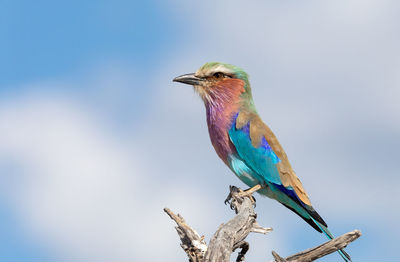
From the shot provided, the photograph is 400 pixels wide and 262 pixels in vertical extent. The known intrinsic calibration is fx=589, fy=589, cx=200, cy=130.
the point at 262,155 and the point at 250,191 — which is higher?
the point at 262,155

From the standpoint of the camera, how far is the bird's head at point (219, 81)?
8156mm

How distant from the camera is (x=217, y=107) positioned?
26.6 ft

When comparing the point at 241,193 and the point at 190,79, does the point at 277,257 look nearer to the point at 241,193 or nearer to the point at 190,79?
the point at 241,193

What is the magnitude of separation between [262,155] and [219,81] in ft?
4.06

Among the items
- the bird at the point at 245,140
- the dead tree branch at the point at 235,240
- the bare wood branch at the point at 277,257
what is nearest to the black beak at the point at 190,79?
the bird at the point at 245,140

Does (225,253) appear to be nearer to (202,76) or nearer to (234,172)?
(234,172)

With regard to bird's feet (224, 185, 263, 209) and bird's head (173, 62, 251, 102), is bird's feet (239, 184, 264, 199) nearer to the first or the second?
bird's feet (224, 185, 263, 209)

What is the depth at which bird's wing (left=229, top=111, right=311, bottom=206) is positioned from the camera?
7.74 metres

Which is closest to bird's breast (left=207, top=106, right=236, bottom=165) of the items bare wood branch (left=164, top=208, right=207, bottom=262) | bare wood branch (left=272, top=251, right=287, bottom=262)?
bare wood branch (left=164, top=208, right=207, bottom=262)

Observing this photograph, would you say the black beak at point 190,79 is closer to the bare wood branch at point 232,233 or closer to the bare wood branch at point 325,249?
the bare wood branch at point 232,233

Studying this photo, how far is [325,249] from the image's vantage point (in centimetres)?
608

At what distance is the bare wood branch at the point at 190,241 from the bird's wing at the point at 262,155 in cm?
171

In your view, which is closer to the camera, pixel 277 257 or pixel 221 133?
pixel 277 257

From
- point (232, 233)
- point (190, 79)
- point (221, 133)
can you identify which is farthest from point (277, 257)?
point (190, 79)
